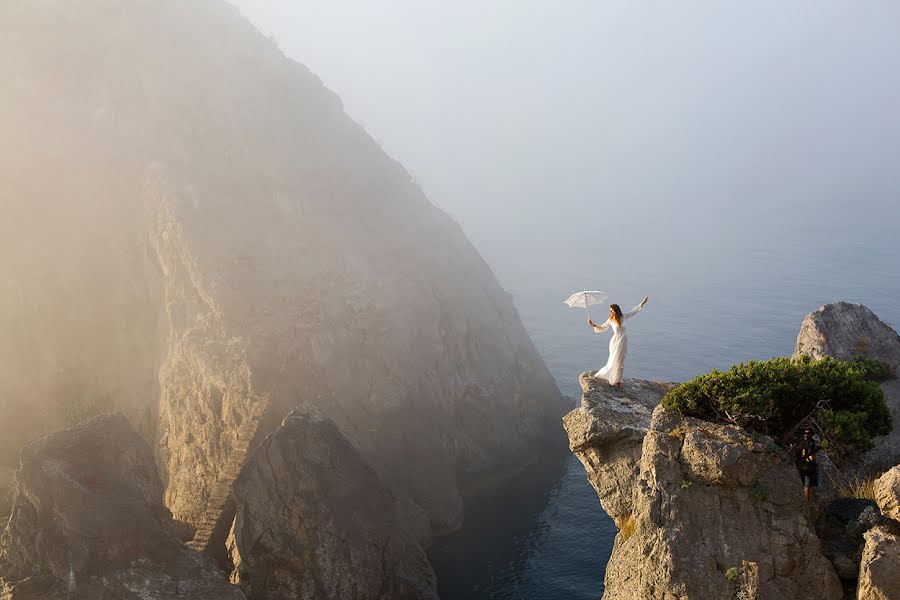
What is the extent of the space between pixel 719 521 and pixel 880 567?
3.94m

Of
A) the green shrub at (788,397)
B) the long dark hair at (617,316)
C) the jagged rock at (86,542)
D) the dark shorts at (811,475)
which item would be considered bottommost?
the jagged rock at (86,542)

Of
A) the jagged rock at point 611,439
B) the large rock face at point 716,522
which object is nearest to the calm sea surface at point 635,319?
the jagged rock at point 611,439

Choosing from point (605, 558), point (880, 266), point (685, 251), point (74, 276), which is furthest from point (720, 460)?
point (685, 251)

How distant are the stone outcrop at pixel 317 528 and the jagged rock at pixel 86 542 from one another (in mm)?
4304

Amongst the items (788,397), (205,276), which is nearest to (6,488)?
(205,276)

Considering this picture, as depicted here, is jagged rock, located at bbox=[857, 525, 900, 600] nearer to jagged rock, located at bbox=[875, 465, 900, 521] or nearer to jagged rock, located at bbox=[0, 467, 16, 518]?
jagged rock, located at bbox=[875, 465, 900, 521]

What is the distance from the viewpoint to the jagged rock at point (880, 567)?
603 inches

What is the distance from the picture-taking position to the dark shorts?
59.4ft

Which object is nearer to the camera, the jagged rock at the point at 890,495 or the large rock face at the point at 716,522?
the jagged rock at the point at 890,495

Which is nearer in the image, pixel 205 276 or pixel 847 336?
pixel 847 336

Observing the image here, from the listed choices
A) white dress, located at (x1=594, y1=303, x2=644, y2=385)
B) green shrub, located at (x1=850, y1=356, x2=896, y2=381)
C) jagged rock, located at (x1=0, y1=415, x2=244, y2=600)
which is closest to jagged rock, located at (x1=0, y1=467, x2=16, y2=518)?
jagged rock, located at (x1=0, y1=415, x2=244, y2=600)

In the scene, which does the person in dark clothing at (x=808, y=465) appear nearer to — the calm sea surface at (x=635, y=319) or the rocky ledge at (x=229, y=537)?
the calm sea surface at (x=635, y=319)

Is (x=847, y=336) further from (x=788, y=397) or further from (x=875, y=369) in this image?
(x=788, y=397)

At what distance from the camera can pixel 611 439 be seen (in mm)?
21953
